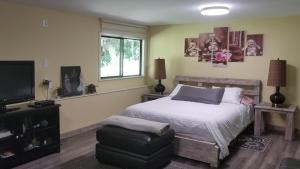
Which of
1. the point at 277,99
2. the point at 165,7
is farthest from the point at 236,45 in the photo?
the point at 165,7

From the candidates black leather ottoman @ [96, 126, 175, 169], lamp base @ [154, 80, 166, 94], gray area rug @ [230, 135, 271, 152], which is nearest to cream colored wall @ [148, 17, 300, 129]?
lamp base @ [154, 80, 166, 94]

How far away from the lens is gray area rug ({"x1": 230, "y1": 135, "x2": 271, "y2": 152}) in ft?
12.9

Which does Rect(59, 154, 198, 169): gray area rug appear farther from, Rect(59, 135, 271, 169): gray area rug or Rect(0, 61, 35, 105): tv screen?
Rect(0, 61, 35, 105): tv screen

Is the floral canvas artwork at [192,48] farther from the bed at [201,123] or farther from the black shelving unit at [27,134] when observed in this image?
the black shelving unit at [27,134]

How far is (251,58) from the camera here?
488 centimetres

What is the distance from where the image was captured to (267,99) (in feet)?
15.7

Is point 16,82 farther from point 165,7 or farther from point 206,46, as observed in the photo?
point 206,46

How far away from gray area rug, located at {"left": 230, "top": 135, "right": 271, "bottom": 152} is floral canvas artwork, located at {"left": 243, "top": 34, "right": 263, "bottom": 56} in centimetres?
155

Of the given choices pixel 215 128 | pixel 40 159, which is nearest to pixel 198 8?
pixel 215 128

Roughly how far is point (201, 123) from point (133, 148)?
0.92m

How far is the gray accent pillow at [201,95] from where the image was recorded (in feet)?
14.4

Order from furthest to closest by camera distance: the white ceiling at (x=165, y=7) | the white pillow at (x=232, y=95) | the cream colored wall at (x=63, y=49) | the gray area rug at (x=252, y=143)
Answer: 1. the white pillow at (x=232, y=95)
2. the gray area rug at (x=252, y=143)
3. the cream colored wall at (x=63, y=49)
4. the white ceiling at (x=165, y=7)

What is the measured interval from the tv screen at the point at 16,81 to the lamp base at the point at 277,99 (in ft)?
12.5

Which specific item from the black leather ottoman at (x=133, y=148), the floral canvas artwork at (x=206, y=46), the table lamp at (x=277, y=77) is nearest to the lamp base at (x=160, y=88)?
the floral canvas artwork at (x=206, y=46)
